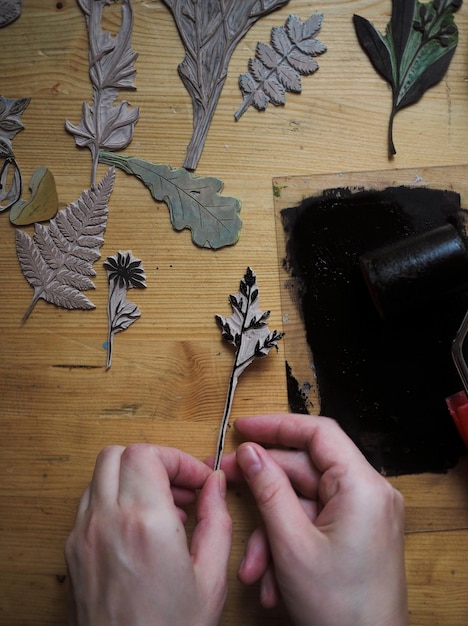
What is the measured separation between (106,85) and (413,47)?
1.81 feet

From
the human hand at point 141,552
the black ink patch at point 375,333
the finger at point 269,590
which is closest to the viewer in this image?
the human hand at point 141,552

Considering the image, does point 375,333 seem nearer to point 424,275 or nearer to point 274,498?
point 424,275

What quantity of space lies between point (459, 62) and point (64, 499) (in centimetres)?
102

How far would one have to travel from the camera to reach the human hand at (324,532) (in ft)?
2.24

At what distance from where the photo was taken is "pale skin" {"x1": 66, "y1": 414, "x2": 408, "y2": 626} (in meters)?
0.66

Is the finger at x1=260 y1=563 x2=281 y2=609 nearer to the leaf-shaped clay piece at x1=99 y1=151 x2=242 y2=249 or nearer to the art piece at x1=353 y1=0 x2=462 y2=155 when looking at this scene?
the leaf-shaped clay piece at x1=99 y1=151 x2=242 y2=249

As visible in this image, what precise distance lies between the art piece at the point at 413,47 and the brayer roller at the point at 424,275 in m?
0.20

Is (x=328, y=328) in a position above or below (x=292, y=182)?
below

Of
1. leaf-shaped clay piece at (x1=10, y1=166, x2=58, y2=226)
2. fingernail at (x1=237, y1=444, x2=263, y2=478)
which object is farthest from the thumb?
leaf-shaped clay piece at (x1=10, y1=166, x2=58, y2=226)

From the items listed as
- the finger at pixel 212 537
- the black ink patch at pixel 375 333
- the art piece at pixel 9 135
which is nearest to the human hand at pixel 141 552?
the finger at pixel 212 537

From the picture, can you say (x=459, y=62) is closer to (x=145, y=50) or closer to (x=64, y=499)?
(x=145, y=50)

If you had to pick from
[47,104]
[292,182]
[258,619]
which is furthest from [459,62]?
[258,619]

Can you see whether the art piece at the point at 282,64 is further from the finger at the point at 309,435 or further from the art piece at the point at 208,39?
the finger at the point at 309,435

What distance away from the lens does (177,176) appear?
923 millimetres
